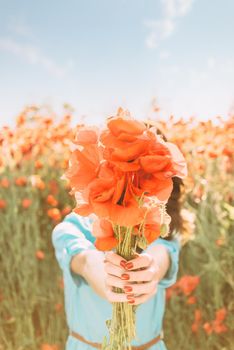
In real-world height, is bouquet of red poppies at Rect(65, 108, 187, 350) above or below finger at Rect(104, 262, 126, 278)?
above

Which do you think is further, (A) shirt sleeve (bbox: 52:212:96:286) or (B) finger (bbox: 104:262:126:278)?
(A) shirt sleeve (bbox: 52:212:96:286)

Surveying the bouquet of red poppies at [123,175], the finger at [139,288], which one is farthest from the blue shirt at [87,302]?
the bouquet of red poppies at [123,175]

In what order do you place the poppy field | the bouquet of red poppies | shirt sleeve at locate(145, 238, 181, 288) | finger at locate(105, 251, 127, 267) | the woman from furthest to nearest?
the poppy field → shirt sleeve at locate(145, 238, 181, 288) → the woman → finger at locate(105, 251, 127, 267) → the bouquet of red poppies

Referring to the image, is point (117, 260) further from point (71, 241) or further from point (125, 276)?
point (71, 241)

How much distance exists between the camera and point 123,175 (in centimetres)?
91

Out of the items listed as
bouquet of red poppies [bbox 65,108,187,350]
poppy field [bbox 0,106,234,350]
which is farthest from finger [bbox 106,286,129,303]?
poppy field [bbox 0,106,234,350]

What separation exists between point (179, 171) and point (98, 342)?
0.75m

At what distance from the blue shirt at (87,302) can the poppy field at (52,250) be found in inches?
43.6

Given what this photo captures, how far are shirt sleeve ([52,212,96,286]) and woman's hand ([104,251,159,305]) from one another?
1.33ft

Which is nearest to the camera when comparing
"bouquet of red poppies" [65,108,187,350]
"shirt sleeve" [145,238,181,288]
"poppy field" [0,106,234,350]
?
"bouquet of red poppies" [65,108,187,350]

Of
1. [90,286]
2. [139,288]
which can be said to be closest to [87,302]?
[90,286]

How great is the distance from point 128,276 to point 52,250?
2.26 meters

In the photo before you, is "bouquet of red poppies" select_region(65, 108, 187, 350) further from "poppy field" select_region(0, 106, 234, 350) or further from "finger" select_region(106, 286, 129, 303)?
"poppy field" select_region(0, 106, 234, 350)

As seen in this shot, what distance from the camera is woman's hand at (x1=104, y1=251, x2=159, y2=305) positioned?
1.02m
